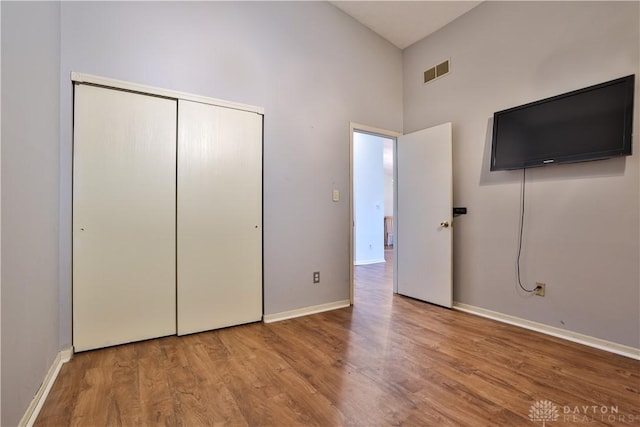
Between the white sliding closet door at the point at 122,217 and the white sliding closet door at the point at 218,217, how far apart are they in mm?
96

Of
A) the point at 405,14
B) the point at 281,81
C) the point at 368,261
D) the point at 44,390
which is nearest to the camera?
the point at 44,390

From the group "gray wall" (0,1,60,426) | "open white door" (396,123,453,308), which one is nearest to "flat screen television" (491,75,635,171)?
"open white door" (396,123,453,308)

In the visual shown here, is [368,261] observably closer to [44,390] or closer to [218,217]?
[218,217]

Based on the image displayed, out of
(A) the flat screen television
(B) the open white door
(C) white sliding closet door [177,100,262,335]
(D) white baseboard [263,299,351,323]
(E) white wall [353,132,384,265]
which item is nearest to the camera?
(A) the flat screen television

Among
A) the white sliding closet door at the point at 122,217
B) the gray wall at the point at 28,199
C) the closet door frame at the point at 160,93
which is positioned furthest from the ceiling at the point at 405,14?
the gray wall at the point at 28,199

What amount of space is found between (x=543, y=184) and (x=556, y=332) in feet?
4.05

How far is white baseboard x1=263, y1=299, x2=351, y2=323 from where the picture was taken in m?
2.77

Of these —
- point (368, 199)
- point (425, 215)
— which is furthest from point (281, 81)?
point (368, 199)

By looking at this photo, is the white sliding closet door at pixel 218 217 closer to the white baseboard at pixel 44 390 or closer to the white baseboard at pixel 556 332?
the white baseboard at pixel 44 390

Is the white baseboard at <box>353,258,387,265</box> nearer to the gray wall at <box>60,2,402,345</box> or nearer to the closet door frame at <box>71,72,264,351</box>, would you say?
the gray wall at <box>60,2,402,345</box>

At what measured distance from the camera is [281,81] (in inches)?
113

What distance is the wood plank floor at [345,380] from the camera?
1434 millimetres

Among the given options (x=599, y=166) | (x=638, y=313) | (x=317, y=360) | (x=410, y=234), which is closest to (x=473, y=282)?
(x=410, y=234)

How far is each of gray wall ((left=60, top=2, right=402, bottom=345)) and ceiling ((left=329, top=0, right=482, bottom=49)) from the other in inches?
5.0
